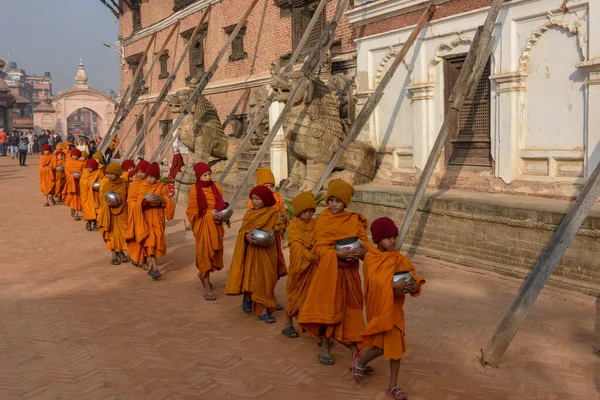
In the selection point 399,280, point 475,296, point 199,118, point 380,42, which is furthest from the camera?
point 199,118

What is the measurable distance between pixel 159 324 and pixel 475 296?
3860mm

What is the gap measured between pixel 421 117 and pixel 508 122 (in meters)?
2.01

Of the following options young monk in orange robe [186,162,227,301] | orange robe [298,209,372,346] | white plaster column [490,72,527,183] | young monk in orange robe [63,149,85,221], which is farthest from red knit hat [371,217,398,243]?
young monk in orange robe [63,149,85,221]

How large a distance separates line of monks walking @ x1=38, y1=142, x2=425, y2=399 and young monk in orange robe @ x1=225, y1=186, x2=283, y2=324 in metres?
0.01

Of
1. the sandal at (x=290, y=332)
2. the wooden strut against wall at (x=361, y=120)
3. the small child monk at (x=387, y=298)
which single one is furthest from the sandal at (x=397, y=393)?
the wooden strut against wall at (x=361, y=120)

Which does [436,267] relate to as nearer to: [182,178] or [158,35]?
[182,178]

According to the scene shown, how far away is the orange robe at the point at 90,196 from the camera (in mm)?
11578

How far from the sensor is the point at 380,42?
38.6 ft

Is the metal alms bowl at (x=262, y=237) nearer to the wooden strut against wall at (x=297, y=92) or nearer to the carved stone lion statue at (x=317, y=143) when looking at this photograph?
the wooden strut against wall at (x=297, y=92)

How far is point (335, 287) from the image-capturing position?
Result: 497cm

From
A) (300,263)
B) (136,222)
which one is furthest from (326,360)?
(136,222)

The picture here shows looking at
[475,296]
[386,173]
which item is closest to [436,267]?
[475,296]

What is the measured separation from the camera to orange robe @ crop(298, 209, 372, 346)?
4.99 metres

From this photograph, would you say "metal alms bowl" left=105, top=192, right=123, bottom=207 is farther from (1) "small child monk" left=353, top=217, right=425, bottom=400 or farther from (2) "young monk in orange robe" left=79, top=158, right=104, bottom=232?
(1) "small child monk" left=353, top=217, right=425, bottom=400
